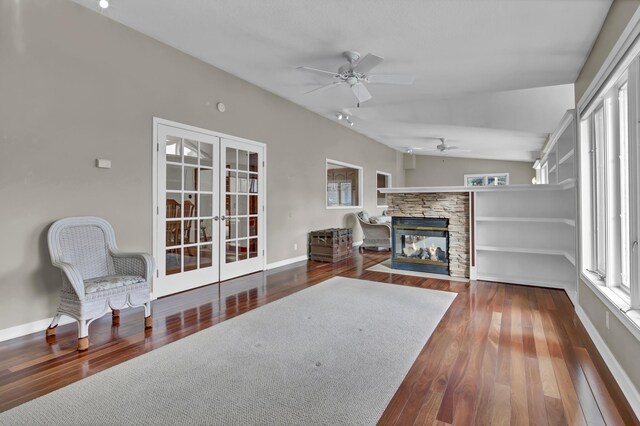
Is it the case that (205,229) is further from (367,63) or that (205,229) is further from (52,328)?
(367,63)

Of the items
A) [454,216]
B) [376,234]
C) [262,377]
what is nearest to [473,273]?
[454,216]

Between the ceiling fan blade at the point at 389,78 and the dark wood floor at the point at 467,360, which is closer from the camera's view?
the dark wood floor at the point at 467,360

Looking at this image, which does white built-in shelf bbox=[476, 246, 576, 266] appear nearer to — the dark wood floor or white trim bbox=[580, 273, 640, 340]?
the dark wood floor

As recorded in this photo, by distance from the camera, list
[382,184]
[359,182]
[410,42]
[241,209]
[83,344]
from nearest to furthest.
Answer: [83,344]
[410,42]
[241,209]
[359,182]
[382,184]

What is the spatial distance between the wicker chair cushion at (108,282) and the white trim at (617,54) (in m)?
3.96

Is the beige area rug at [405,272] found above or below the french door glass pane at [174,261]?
below

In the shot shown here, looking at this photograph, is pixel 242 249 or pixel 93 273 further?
pixel 242 249

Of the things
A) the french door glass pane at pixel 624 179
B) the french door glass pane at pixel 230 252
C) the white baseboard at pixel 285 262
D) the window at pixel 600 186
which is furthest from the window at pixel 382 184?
the french door glass pane at pixel 624 179

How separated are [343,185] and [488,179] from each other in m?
6.13

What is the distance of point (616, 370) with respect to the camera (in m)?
2.13

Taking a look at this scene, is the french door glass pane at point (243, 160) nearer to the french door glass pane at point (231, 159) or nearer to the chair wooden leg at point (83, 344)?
the french door glass pane at point (231, 159)

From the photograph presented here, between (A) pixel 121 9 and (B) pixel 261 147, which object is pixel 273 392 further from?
(B) pixel 261 147

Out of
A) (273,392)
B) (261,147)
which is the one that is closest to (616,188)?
(273,392)

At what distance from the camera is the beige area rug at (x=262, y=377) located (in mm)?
1729
